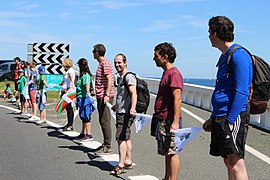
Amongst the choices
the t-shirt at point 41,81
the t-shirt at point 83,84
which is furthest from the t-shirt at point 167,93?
the t-shirt at point 41,81

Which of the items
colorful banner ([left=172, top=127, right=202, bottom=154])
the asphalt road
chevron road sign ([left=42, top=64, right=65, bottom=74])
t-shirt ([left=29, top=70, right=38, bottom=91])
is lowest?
the asphalt road

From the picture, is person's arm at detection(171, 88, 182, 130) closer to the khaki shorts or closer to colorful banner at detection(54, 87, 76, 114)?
the khaki shorts

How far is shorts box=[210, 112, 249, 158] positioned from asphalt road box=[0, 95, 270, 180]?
239 cm

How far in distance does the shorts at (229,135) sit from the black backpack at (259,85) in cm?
16

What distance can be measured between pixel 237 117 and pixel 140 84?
9.71 ft

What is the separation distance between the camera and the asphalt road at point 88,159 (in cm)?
736

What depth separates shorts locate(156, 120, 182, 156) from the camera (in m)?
6.03

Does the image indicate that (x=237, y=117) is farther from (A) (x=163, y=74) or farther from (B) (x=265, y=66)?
(A) (x=163, y=74)

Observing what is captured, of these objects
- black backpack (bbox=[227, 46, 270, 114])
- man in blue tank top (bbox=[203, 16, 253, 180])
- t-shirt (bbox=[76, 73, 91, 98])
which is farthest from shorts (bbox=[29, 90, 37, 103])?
black backpack (bbox=[227, 46, 270, 114])

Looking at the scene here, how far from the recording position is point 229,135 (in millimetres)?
4785

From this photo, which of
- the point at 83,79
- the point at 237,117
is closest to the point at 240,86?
the point at 237,117

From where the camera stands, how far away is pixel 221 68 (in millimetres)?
4922

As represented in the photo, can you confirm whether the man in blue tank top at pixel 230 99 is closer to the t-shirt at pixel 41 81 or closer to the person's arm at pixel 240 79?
the person's arm at pixel 240 79

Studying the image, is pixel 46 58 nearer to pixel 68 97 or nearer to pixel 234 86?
pixel 68 97
